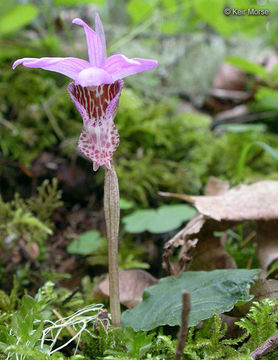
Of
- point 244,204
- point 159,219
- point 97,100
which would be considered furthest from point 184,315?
point 159,219

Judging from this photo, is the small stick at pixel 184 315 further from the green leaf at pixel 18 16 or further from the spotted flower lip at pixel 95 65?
the green leaf at pixel 18 16

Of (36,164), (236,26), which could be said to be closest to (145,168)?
(36,164)

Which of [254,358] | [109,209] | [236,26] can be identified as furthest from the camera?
[236,26]

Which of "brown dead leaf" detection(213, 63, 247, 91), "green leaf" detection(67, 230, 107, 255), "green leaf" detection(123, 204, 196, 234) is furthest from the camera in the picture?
"brown dead leaf" detection(213, 63, 247, 91)

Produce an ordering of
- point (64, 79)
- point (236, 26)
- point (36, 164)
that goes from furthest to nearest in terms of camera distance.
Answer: point (236, 26), point (64, 79), point (36, 164)

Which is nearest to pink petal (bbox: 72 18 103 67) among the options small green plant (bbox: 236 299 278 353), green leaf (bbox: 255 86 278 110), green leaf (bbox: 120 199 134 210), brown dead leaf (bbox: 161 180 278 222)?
brown dead leaf (bbox: 161 180 278 222)

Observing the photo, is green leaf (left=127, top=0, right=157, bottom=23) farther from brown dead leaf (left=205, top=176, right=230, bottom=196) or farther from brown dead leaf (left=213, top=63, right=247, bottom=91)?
brown dead leaf (left=205, top=176, right=230, bottom=196)

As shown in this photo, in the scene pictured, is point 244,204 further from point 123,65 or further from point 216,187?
point 123,65

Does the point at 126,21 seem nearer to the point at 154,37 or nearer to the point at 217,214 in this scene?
the point at 154,37
